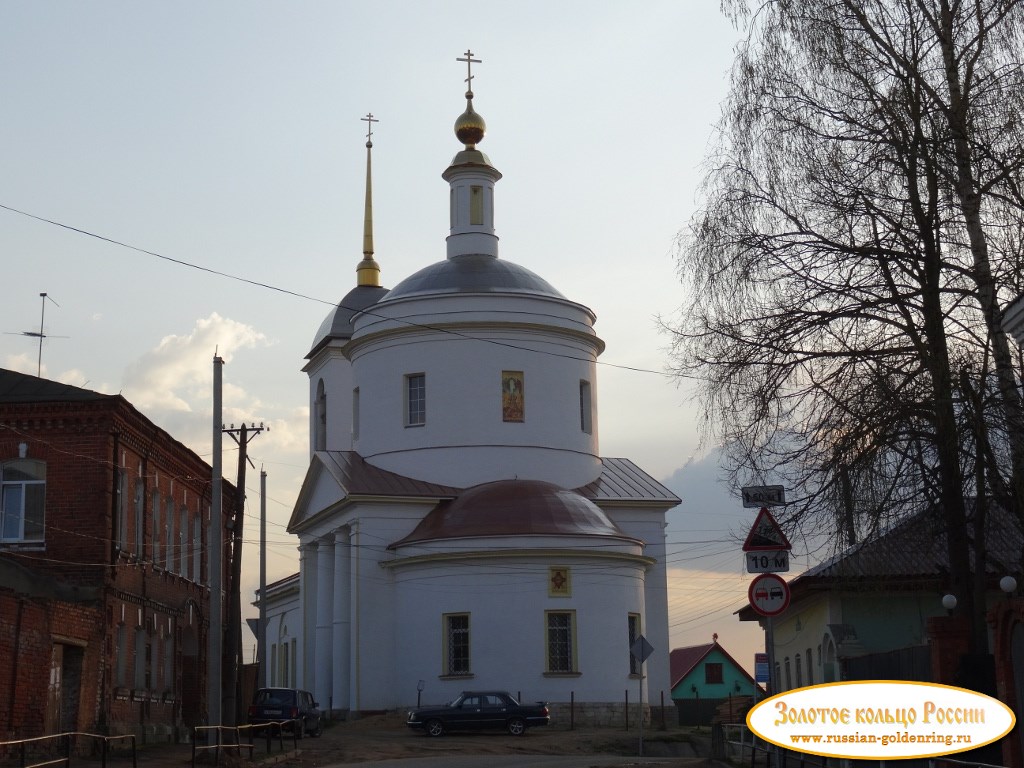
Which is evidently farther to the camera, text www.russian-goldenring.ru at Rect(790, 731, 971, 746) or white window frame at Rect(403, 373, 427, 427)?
white window frame at Rect(403, 373, 427, 427)

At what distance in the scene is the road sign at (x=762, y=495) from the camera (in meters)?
16.3

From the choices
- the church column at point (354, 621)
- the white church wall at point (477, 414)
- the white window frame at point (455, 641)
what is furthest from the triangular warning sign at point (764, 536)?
the white church wall at point (477, 414)

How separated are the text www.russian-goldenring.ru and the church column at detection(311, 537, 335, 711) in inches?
1417

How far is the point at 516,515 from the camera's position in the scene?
41.2m

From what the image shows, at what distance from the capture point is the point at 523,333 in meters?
46.1

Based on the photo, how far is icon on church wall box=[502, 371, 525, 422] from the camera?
4594cm

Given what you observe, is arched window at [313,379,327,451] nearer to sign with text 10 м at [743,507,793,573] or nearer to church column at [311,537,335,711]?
church column at [311,537,335,711]

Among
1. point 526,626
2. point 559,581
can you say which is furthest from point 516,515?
point 526,626

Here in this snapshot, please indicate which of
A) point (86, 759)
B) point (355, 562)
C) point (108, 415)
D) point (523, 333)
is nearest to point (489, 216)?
point (523, 333)

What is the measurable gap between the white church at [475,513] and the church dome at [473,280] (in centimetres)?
10

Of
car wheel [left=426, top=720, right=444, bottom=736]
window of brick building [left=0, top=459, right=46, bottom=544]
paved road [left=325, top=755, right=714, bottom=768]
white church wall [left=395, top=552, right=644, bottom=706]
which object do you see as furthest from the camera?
white church wall [left=395, top=552, right=644, bottom=706]

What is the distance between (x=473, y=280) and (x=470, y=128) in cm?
725

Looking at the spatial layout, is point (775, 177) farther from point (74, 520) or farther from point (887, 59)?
point (74, 520)

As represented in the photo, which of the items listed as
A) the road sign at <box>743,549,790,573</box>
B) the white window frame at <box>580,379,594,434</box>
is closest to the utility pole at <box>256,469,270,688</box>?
the white window frame at <box>580,379,594,434</box>
